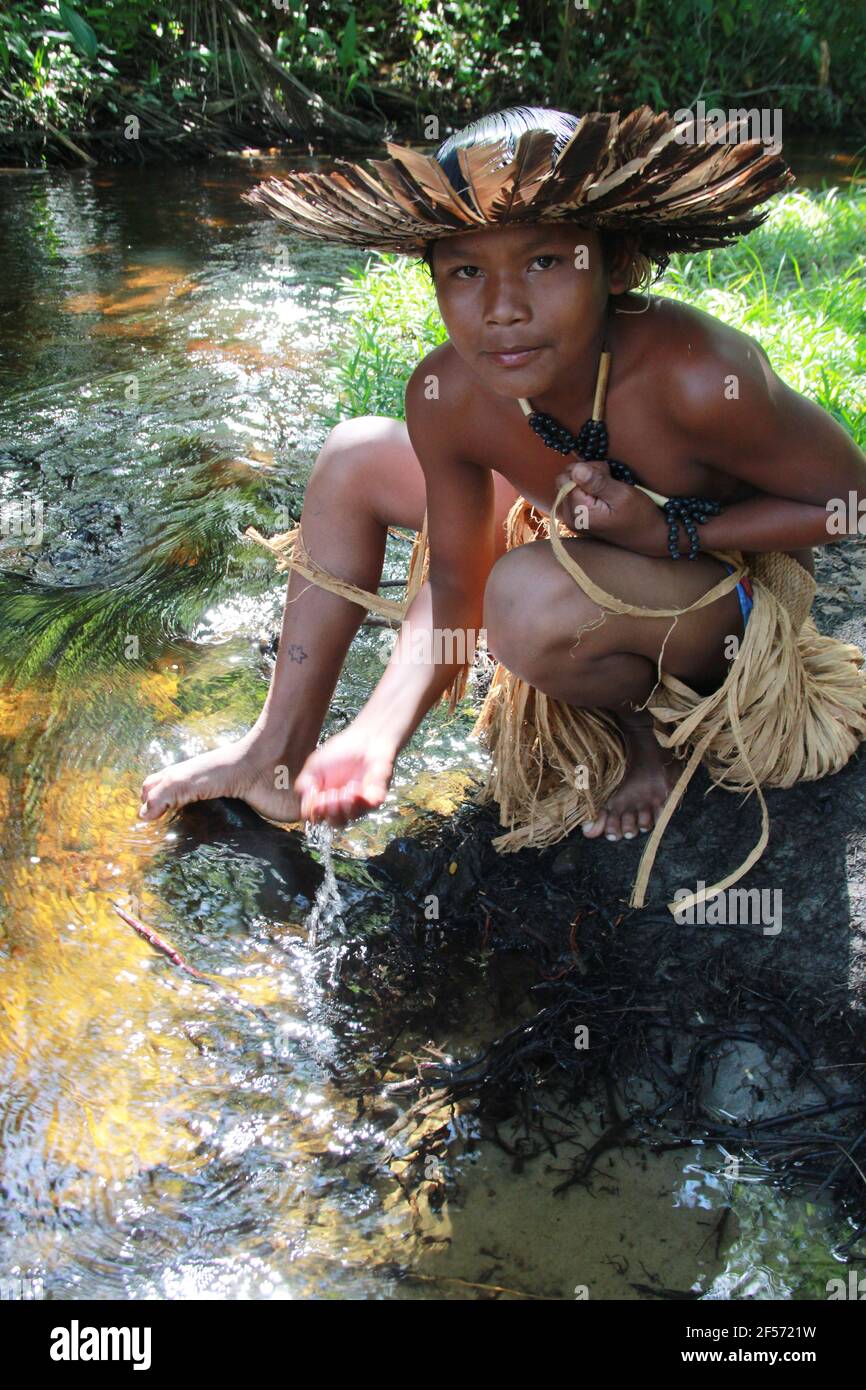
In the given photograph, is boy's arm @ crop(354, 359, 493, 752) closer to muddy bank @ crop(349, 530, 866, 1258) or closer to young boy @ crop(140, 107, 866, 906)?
young boy @ crop(140, 107, 866, 906)

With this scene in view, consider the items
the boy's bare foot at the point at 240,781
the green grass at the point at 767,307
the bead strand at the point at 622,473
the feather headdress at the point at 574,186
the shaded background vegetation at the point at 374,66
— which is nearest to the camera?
the feather headdress at the point at 574,186

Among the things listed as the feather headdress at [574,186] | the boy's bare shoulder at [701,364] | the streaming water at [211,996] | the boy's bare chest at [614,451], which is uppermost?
the feather headdress at [574,186]

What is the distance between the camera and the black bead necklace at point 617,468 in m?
1.88

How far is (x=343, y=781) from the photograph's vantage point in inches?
71.9

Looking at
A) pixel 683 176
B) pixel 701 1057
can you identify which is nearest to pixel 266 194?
pixel 683 176

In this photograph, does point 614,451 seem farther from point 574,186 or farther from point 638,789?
point 638,789

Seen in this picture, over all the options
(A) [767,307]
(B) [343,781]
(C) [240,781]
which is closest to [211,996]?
(B) [343,781]

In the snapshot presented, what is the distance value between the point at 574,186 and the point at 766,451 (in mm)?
489

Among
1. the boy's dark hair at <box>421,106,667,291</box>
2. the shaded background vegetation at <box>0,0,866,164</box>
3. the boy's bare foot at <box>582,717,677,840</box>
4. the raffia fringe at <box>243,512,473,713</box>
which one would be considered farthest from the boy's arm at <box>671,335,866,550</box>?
the shaded background vegetation at <box>0,0,866,164</box>

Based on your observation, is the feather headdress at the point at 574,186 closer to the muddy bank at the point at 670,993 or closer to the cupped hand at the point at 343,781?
the cupped hand at the point at 343,781

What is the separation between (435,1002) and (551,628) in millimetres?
604

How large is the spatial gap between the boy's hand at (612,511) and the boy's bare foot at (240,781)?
76cm

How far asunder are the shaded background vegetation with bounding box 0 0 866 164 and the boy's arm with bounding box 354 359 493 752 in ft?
19.1

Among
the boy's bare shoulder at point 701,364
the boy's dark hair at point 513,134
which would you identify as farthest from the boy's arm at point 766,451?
the boy's dark hair at point 513,134
